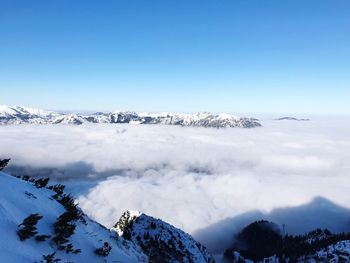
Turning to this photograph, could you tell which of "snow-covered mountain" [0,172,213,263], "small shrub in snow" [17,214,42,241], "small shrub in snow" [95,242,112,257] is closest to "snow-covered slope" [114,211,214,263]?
"snow-covered mountain" [0,172,213,263]

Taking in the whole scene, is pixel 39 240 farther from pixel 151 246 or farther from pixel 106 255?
pixel 151 246

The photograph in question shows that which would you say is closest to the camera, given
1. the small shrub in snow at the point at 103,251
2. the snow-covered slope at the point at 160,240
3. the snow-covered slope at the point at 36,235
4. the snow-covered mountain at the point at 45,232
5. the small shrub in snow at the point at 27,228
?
the snow-covered slope at the point at 36,235

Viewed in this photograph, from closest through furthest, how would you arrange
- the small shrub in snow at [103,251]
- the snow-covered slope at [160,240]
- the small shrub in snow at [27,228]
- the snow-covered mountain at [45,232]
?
1. the snow-covered mountain at [45,232]
2. the small shrub in snow at [27,228]
3. the small shrub in snow at [103,251]
4. the snow-covered slope at [160,240]

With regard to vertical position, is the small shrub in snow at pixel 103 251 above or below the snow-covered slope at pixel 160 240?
above

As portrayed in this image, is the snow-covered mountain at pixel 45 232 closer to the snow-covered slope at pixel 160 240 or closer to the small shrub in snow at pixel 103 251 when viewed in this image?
the small shrub in snow at pixel 103 251

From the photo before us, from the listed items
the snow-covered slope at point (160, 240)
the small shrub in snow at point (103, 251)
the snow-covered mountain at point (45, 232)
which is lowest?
the snow-covered slope at point (160, 240)

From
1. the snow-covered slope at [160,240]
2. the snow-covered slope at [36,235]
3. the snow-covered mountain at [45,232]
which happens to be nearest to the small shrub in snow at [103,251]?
the snow-covered mountain at [45,232]
